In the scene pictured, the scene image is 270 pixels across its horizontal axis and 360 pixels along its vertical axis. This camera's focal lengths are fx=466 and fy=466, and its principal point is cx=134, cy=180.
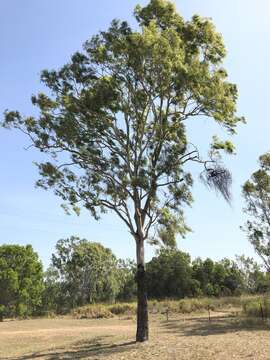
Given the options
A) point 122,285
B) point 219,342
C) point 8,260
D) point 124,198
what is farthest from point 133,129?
point 122,285

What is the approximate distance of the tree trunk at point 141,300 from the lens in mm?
15289

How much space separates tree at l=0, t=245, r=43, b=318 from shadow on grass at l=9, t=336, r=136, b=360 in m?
30.7

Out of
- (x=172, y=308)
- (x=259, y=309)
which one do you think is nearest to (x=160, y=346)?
(x=259, y=309)

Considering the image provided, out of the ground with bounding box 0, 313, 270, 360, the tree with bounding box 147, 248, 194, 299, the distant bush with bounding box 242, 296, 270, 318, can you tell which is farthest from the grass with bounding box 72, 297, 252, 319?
the tree with bounding box 147, 248, 194, 299

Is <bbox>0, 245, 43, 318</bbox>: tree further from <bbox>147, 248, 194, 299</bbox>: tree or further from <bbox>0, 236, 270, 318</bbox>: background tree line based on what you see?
<bbox>147, 248, 194, 299</bbox>: tree

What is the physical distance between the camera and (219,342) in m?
14.2

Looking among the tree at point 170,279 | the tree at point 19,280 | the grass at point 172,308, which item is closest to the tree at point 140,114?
the grass at point 172,308

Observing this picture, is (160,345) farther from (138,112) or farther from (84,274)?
(84,274)

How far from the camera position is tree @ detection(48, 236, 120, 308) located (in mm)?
62719

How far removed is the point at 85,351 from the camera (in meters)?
14.8

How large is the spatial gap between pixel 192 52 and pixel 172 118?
2.51 metres

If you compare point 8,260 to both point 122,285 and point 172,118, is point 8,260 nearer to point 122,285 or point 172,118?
point 122,285

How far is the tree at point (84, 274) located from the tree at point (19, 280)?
14308mm

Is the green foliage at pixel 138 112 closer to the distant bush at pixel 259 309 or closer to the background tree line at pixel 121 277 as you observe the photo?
the distant bush at pixel 259 309
